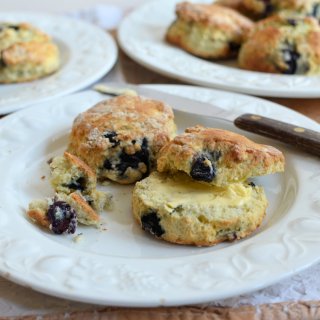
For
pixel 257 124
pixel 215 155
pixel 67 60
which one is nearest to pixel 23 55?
pixel 67 60

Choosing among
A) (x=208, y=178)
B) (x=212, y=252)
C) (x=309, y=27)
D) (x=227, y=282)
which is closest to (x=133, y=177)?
(x=208, y=178)

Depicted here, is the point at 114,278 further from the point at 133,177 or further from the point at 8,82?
the point at 8,82

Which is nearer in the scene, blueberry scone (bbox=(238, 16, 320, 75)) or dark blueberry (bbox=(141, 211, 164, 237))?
dark blueberry (bbox=(141, 211, 164, 237))

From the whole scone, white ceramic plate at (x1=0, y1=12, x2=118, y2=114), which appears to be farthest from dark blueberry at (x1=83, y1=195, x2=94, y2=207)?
the whole scone

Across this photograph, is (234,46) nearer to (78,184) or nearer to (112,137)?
(112,137)

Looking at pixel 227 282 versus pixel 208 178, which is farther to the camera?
pixel 208 178

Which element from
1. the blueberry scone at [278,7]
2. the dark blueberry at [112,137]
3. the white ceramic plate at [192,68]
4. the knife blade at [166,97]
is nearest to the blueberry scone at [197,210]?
the dark blueberry at [112,137]

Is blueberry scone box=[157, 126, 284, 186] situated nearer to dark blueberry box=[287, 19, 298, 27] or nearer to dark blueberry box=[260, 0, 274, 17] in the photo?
dark blueberry box=[287, 19, 298, 27]
